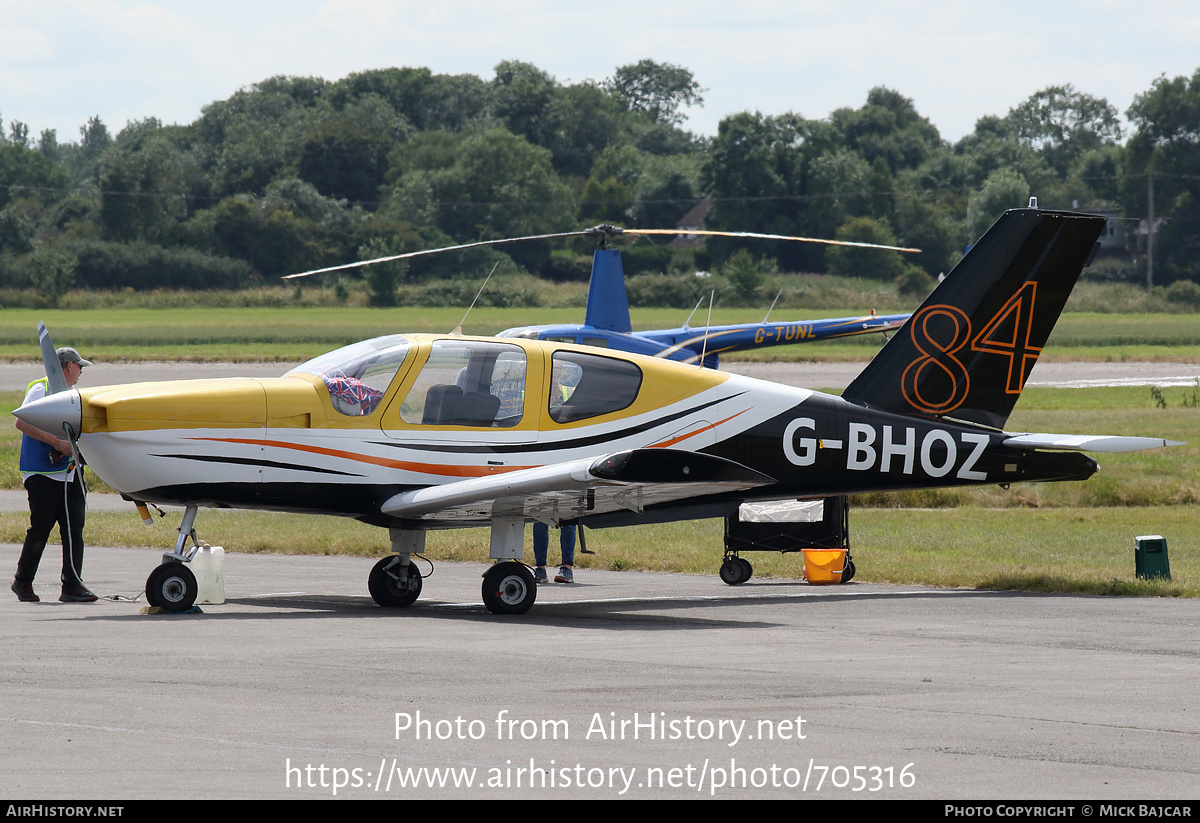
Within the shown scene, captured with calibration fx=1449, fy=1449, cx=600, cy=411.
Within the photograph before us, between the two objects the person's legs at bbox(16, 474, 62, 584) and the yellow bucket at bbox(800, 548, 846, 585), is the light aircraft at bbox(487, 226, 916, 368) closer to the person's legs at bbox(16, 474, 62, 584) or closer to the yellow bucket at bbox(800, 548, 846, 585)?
the yellow bucket at bbox(800, 548, 846, 585)

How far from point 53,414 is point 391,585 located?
10.2ft

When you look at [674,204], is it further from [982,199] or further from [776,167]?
[982,199]

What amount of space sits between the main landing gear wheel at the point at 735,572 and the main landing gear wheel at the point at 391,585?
10.8 ft

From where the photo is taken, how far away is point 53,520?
12.1 metres

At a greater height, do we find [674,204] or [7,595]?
[674,204]

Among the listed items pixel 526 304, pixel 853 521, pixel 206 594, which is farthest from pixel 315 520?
pixel 526 304

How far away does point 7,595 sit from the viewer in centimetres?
1230

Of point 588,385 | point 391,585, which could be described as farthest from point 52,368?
point 588,385

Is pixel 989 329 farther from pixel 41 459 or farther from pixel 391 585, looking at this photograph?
pixel 41 459

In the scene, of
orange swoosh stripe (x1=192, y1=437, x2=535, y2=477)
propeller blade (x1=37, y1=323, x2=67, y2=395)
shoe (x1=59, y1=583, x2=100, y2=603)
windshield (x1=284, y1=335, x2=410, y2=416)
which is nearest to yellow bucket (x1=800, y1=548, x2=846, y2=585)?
orange swoosh stripe (x1=192, y1=437, x2=535, y2=477)

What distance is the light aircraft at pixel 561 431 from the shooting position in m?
10.9

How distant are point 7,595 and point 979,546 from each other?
1050 cm

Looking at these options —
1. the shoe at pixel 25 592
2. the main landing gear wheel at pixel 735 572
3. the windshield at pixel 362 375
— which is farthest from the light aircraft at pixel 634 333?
the shoe at pixel 25 592
